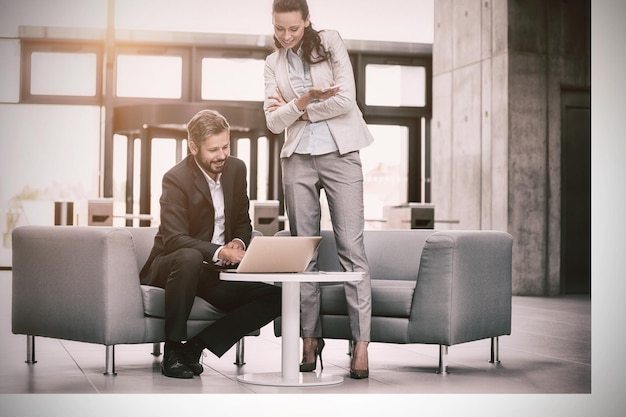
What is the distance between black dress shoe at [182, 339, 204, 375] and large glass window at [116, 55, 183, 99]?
7991 millimetres

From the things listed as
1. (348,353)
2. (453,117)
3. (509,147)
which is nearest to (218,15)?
(453,117)

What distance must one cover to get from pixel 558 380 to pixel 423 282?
0.68 metres

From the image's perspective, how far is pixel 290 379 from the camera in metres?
3.46

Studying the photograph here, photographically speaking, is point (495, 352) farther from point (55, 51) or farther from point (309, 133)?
point (55, 51)

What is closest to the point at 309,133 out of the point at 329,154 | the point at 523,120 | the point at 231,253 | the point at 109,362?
the point at 329,154

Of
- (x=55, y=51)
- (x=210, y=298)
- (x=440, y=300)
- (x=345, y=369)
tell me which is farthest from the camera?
(x=55, y=51)

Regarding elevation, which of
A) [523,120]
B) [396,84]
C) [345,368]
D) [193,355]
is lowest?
[345,368]

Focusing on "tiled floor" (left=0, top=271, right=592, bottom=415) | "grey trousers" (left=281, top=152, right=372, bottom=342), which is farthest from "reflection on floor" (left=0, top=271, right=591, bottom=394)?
"grey trousers" (left=281, top=152, right=372, bottom=342)

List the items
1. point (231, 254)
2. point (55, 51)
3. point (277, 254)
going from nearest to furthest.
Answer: point (277, 254) → point (231, 254) → point (55, 51)

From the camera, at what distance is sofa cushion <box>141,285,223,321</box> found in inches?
149

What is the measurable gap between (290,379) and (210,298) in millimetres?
552

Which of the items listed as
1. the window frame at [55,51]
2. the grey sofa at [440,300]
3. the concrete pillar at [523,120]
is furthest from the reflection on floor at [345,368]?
the window frame at [55,51]

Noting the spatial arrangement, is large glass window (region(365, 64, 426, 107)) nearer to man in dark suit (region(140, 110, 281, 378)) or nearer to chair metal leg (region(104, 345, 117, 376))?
man in dark suit (region(140, 110, 281, 378))

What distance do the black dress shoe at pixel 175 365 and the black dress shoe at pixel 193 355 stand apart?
14mm
